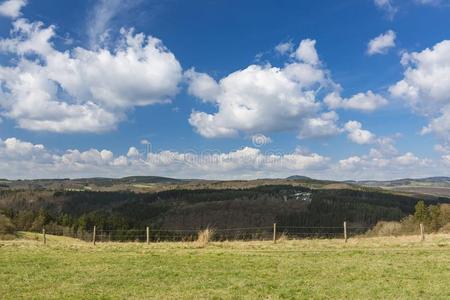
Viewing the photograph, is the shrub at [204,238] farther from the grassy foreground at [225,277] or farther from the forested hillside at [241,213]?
the forested hillside at [241,213]

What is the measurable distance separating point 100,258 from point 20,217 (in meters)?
88.2

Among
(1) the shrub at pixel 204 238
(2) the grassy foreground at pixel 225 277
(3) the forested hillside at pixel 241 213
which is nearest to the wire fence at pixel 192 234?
(1) the shrub at pixel 204 238

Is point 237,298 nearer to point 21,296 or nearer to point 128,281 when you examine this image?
point 128,281

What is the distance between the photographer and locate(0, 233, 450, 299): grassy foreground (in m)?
12.7

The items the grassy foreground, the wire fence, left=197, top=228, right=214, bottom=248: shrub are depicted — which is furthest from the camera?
the wire fence

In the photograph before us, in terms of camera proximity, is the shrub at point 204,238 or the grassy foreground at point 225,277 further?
the shrub at point 204,238

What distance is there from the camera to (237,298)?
12.2 metres

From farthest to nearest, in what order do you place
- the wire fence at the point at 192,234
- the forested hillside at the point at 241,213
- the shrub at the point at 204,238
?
the forested hillside at the point at 241,213, the wire fence at the point at 192,234, the shrub at the point at 204,238

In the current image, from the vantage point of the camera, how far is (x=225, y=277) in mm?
15719

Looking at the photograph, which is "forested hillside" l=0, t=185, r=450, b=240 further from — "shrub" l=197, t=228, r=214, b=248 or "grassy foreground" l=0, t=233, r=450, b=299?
"grassy foreground" l=0, t=233, r=450, b=299

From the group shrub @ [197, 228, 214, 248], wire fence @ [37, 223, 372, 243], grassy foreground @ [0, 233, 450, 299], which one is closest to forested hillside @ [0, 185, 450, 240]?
wire fence @ [37, 223, 372, 243]

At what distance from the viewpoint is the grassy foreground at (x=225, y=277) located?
41.7 ft

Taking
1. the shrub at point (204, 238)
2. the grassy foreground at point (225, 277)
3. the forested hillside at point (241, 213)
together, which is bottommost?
the forested hillside at point (241, 213)

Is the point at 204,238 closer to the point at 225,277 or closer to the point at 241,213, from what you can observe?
the point at 225,277
